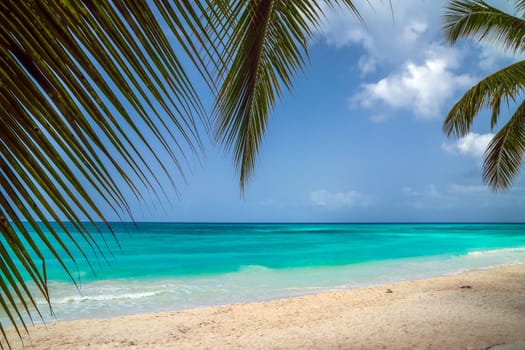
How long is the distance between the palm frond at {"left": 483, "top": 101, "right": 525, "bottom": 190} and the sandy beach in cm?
225

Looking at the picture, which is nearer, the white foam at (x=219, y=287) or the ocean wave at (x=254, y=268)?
the white foam at (x=219, y=287)

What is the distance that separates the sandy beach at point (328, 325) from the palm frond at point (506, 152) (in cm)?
225

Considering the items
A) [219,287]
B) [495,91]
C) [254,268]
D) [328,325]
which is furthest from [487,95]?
[254,268]

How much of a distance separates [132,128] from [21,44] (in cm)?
16

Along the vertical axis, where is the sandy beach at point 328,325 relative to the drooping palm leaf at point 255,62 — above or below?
below

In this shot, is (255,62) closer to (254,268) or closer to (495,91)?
(495,91)

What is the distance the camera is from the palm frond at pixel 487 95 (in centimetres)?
622

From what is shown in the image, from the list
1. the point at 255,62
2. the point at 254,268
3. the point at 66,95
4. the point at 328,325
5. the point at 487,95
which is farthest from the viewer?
the point at 254,268

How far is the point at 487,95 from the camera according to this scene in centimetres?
661

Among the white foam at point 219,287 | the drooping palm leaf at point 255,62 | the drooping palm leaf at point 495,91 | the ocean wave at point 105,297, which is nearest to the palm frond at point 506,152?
the drooping palm leaf at point 495,91

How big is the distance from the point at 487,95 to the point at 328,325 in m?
5.12

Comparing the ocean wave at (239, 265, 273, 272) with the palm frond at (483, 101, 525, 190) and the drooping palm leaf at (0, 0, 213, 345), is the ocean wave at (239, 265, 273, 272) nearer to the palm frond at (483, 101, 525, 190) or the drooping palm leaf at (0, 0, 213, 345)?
the palm frond at (483, 101, 525, 190)

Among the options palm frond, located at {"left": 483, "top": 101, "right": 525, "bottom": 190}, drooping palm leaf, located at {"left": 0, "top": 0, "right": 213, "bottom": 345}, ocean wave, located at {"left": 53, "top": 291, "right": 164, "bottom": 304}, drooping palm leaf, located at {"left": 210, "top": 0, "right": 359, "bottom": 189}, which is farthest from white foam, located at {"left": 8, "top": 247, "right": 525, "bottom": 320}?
drooping palm leaf, located at {"left": 0, "top": 0, "right": 213, "bottom": 345}

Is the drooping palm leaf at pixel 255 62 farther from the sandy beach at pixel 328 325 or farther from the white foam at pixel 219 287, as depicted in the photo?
the white foam at pixel 219 287
